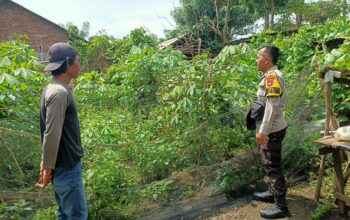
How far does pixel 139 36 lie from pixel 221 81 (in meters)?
7.74

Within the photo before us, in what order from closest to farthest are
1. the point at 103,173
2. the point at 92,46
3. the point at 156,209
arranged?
the point at 103,173
the point at 156,209
the point at 92,46

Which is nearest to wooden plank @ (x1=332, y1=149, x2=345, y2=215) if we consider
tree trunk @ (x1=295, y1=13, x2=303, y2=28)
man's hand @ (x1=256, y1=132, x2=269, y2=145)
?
man's hand @ (x1=256, y1=132, x2=269, y2=145)

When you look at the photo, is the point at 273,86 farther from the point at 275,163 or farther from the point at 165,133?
the point at 165,133

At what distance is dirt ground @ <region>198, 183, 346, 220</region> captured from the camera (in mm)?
3417

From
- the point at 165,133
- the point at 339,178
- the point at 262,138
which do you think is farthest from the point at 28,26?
the point at 339,178

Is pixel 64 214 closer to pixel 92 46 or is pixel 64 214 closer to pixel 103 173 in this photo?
pixel 103 173

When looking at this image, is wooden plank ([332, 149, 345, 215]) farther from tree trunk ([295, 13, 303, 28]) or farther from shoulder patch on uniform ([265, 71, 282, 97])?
tree trunk ([295, 13, 303, 28])

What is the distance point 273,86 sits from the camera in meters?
3.20

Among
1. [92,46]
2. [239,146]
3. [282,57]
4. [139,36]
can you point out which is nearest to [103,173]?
[239,146]

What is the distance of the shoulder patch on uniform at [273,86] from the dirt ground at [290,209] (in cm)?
125

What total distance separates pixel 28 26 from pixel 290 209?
24217 mm

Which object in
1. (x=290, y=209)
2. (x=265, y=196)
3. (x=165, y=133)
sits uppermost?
(x=165, y=133)

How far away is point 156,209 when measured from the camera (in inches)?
137

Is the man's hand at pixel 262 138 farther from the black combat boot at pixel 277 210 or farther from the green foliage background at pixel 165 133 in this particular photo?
the green foliage background at pixel 165 133
